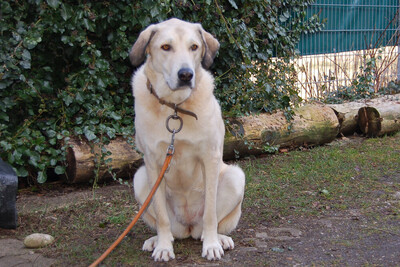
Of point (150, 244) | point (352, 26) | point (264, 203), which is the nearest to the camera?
point (150, 244)

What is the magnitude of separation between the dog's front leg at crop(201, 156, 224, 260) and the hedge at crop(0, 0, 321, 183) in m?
1.93

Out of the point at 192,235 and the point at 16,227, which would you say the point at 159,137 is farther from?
the point at 16,227

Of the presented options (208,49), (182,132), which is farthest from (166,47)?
(182,132)

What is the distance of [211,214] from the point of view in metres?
3.32

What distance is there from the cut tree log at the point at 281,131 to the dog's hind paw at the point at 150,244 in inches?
97.9

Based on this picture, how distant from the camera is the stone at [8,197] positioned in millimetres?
3686

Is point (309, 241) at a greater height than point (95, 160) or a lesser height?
lesser

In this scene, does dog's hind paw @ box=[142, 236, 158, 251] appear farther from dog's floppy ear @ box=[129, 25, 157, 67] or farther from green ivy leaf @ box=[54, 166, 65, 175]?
green ivy leaf @ box=[54, 166, 65, 175]

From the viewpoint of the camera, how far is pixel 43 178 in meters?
4.66

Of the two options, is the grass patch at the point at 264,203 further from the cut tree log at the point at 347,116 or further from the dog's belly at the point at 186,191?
the cut tree log at the point at 347,116

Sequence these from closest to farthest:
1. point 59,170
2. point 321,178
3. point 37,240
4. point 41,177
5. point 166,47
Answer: point 166,47, point 37,240, point 41,177, point 59,170, point 321,178

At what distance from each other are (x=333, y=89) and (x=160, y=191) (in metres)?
6.15

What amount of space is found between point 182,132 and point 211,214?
623mm

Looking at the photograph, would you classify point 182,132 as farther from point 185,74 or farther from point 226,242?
point 226,242
